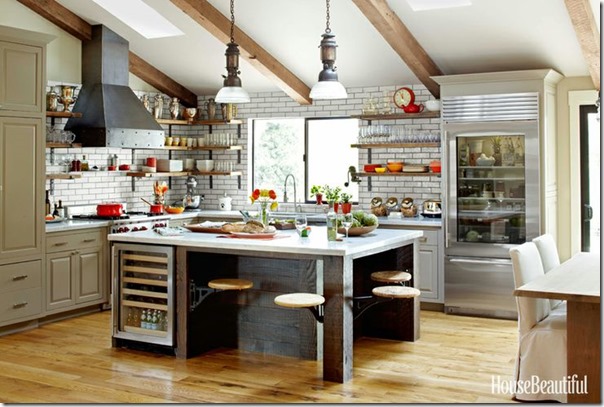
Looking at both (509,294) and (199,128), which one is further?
(199,128)

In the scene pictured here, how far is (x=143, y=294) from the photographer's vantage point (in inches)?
221

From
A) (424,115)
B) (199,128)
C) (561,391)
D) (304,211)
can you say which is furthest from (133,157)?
(561,391)

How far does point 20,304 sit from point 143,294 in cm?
146

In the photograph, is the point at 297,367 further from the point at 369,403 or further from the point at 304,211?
the point at 304,211

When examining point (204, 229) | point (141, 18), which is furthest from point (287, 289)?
point (141, 18)

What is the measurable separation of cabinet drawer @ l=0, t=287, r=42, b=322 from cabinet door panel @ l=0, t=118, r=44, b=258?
34 centimetres

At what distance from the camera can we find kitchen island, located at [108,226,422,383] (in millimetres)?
4910

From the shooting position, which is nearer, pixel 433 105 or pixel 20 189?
pixel 20 189

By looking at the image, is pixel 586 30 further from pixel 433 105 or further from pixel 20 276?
pixel 20 276

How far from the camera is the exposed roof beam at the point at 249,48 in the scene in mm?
6820

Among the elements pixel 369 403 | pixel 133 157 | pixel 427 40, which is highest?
pixel 427 40

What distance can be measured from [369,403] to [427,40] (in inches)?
152

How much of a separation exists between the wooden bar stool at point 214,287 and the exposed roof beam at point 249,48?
8.83 ft

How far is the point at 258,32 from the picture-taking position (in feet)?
24.3
